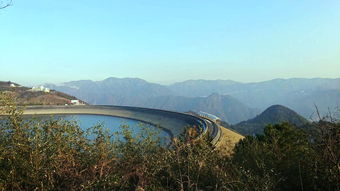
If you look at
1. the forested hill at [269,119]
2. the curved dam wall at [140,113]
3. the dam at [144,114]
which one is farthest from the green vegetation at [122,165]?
the forested hill at [269,119]

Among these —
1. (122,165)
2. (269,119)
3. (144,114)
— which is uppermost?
(122,165)

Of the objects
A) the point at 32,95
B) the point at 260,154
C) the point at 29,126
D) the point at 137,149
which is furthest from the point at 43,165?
the point at 32,95

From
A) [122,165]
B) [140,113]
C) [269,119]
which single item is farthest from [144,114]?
[122,165]

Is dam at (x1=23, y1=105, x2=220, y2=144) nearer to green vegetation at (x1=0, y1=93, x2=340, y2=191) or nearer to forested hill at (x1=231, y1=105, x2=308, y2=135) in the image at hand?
green vegetation at (x1=0, y1=93, x2=340, y2=191)

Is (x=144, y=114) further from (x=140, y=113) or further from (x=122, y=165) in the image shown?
(x=122, y=165)

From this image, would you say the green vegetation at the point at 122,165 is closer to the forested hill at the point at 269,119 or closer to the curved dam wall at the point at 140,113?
the curved dam wall at the point at 140,113

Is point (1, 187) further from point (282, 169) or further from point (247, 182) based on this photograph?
point (282, 169)
